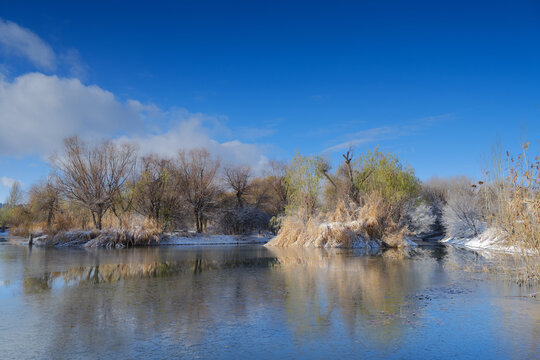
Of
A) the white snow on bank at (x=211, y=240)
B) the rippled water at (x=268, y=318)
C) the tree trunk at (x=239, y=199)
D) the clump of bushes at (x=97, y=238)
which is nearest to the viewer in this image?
the rippled water at (x=268, y=318)

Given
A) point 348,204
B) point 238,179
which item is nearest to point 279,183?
point 238,179

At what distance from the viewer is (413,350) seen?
4.72 meters

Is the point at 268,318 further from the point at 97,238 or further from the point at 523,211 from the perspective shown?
the point at 97,238

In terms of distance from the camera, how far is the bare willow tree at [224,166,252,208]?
4850cm

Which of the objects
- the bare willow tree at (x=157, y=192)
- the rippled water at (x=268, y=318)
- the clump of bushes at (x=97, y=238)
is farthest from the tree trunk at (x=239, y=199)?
the rippled water at (x=268, y=318)

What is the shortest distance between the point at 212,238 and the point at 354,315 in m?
33.2

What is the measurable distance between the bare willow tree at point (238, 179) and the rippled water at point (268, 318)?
37.7 meters

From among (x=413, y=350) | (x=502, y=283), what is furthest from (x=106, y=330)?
(x=502, y=283)

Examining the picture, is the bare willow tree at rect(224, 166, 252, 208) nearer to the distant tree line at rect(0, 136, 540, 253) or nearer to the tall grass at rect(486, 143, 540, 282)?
the distant tree line at rect(0, 136, 540, 253)

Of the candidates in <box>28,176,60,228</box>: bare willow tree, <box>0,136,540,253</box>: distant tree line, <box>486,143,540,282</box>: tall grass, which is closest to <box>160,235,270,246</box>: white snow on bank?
<box>0,136,540,253</box>: distant tree line

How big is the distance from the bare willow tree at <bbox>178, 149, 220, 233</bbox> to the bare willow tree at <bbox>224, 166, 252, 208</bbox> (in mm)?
5168

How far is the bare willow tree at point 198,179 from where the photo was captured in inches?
1681

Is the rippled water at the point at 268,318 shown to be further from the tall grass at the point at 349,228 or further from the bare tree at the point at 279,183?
the bare tree at the point at 279,183

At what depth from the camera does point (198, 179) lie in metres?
43.0
